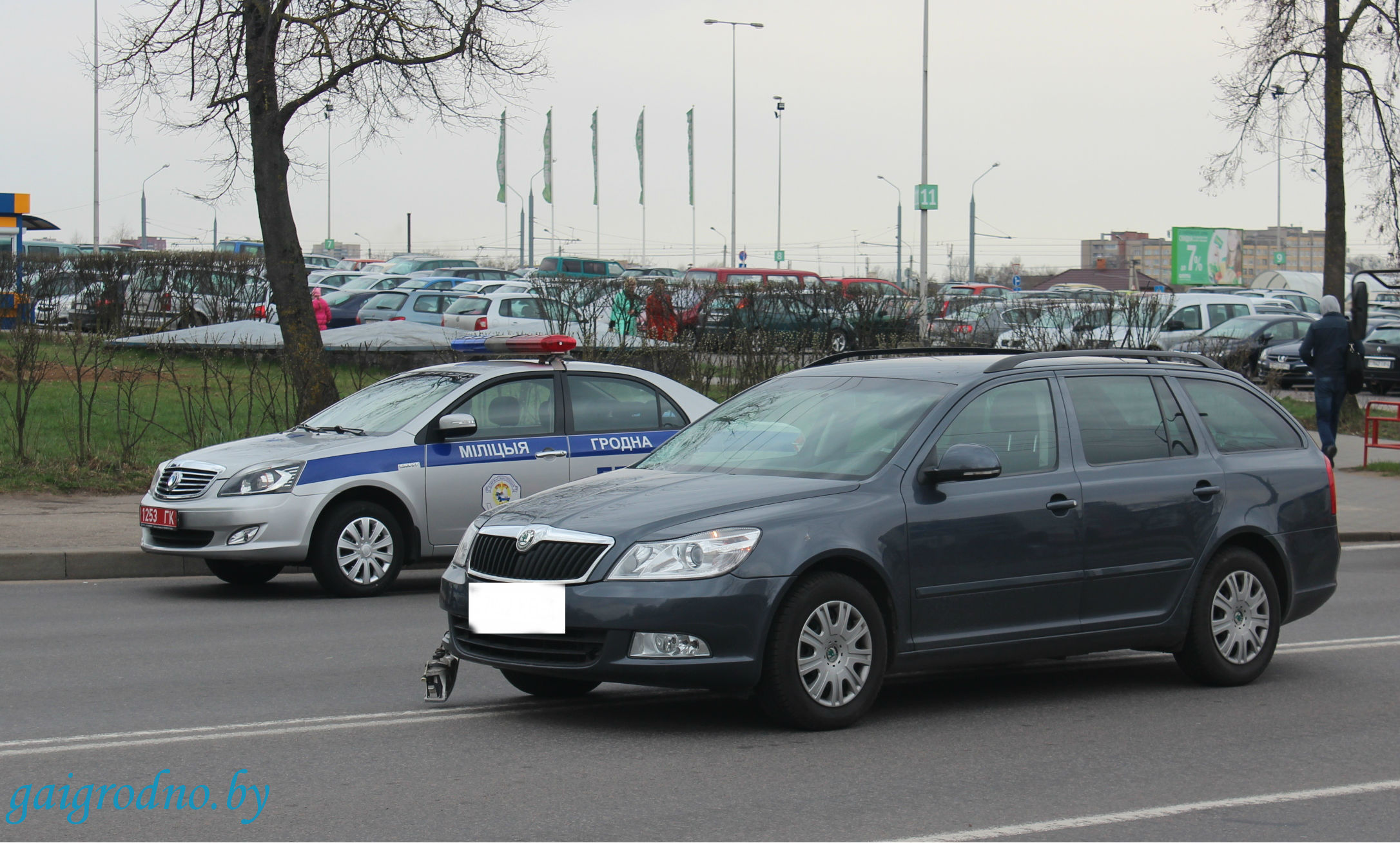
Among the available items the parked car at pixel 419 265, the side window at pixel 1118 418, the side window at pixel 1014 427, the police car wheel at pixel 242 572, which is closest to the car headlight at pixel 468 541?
the side window at pixel 1014 427

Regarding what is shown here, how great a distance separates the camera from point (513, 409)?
35.6ft

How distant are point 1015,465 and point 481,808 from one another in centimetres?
304

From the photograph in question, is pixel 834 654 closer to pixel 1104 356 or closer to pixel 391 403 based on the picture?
pixel 1104 356

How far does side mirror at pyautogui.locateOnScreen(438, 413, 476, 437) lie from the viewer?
10.3m

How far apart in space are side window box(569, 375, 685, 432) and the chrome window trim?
4.79m

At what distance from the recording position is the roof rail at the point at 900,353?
7.67 metres

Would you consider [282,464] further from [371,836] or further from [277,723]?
[371,836]

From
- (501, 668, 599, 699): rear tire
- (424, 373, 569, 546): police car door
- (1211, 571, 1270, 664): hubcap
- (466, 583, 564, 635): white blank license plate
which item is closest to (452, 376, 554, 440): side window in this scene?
(424, 373, 569, 546): police car door

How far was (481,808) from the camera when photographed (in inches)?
194

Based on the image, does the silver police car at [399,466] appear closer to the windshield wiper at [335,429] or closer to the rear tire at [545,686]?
the windshield wiper at [335,429]

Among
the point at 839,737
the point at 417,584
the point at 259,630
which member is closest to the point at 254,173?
the point at 417,584

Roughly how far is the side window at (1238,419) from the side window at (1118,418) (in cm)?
35

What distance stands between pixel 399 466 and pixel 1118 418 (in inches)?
202

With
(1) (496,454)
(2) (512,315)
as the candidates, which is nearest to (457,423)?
(1) (496,454)
